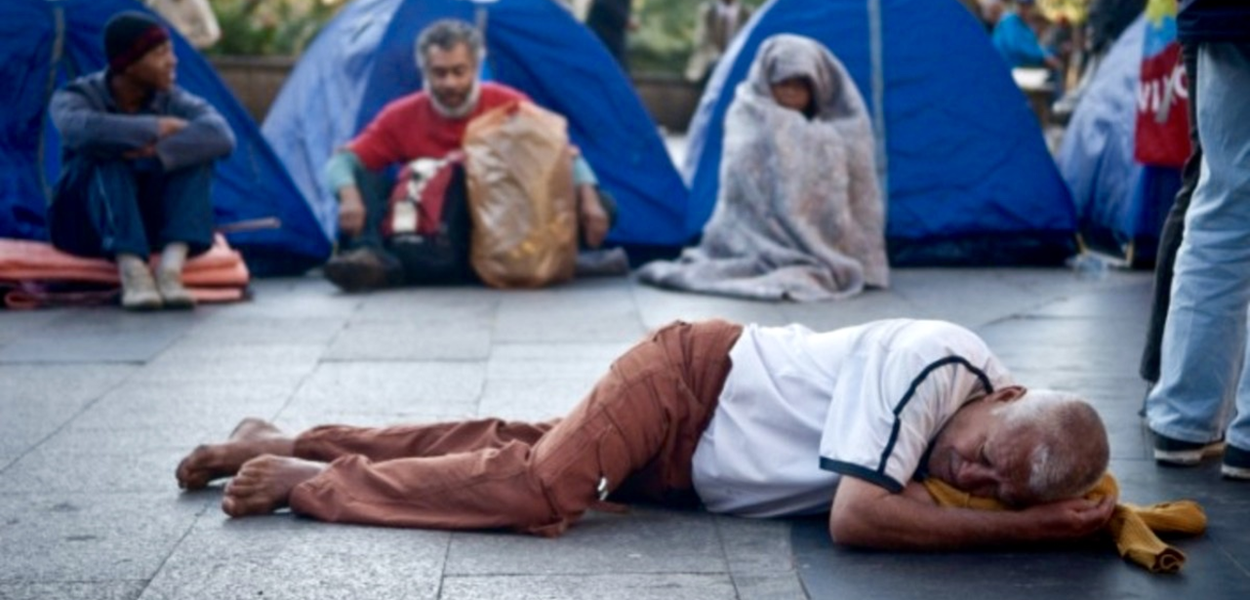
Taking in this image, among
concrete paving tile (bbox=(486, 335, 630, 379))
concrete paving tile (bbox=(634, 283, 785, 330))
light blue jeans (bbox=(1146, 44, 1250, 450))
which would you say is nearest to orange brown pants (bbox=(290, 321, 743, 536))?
light blue jeans (bbox=(1146, 44, 1250, 450))

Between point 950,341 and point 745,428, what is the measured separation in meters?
0.51

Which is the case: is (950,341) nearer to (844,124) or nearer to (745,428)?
(745,428)

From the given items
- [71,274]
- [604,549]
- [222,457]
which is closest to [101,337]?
[71,274]

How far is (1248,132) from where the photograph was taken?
15.6ft

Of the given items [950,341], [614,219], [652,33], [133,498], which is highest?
[950,341]

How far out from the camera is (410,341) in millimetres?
7113

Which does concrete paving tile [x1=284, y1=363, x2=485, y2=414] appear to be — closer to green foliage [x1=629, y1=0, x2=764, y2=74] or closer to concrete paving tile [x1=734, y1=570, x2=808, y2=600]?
concrete paving tile [x1=734, y1=570, x2=808, y2=600]

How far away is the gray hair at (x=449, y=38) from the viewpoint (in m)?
8.74

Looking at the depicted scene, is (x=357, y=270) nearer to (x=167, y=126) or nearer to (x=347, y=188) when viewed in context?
(x=347, y=188)

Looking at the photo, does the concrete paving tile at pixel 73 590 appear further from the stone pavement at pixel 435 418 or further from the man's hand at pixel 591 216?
the man's hand at pixel 591 216

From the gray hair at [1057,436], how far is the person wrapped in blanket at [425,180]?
199 inches

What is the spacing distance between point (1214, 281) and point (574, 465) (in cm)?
171

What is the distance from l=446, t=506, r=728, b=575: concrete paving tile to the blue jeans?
13.5 feet

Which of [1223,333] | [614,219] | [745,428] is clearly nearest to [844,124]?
[614,219]
